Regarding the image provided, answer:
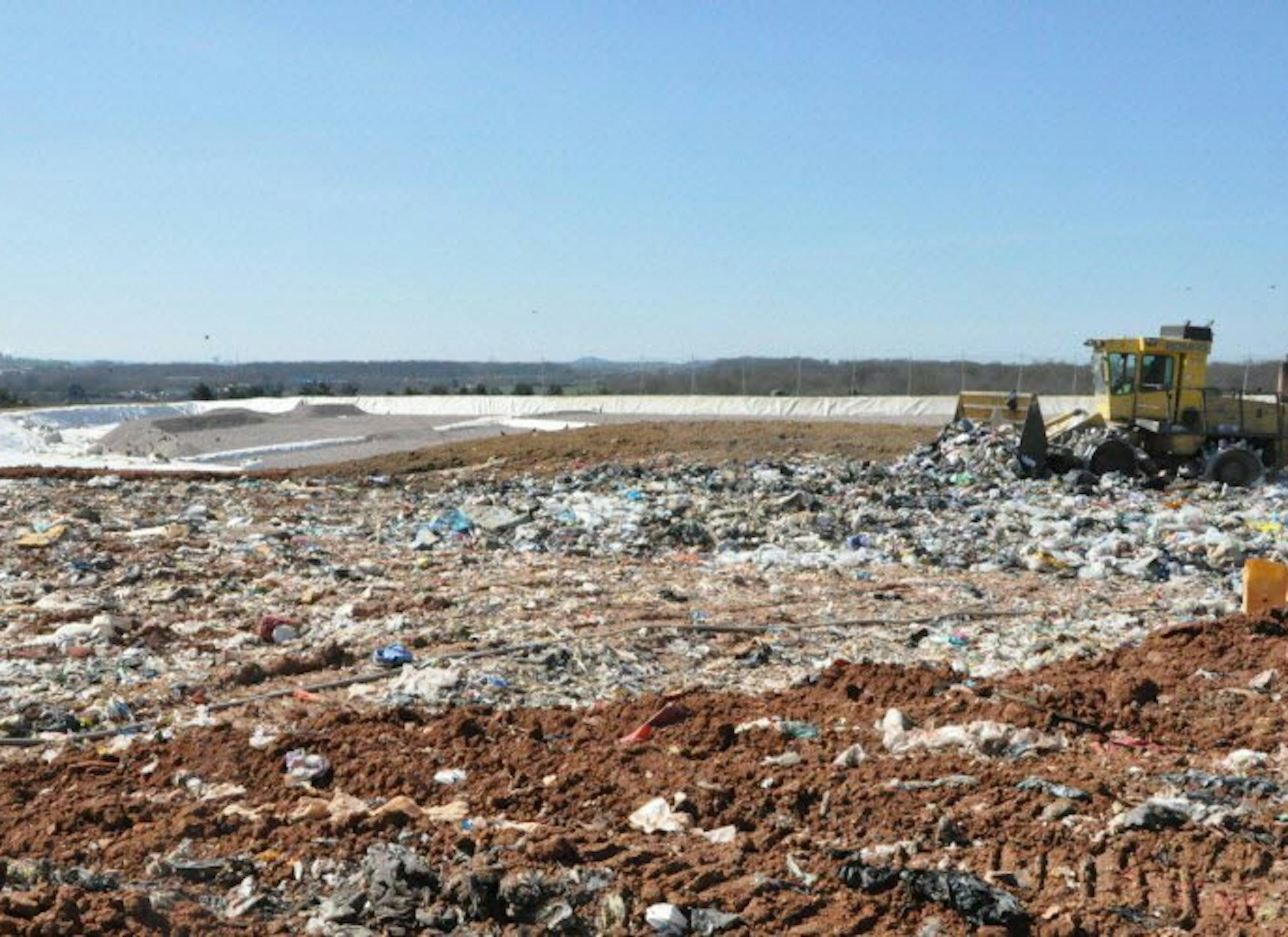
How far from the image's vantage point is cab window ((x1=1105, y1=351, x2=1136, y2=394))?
60.4 ft

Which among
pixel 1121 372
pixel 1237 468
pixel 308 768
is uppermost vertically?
pixel 1121 372

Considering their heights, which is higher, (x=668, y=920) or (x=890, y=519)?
(x=890, y=519)

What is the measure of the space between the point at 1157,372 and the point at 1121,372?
463 millimetres

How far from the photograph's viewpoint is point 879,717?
6.46 metres

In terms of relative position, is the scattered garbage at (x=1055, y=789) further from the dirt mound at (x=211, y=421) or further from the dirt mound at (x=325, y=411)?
the dirt mound at (x=325, y=411)

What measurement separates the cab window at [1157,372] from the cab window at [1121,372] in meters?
0.10

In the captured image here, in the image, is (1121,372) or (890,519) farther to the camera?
(1121,372)

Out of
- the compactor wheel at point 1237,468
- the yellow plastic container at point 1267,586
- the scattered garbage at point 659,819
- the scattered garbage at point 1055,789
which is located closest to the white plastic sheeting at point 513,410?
the compactor wheel at point 1237,468

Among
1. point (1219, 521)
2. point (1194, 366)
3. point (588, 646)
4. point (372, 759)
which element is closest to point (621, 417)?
point (1194, 366)

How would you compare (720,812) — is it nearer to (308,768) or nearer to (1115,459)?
(308,768)

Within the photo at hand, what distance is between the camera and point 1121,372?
60.5 ft

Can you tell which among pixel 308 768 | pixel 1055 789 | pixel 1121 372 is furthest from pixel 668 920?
pixel 1121 372

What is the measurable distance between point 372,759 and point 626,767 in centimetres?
102

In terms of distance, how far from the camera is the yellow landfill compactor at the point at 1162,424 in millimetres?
17703
